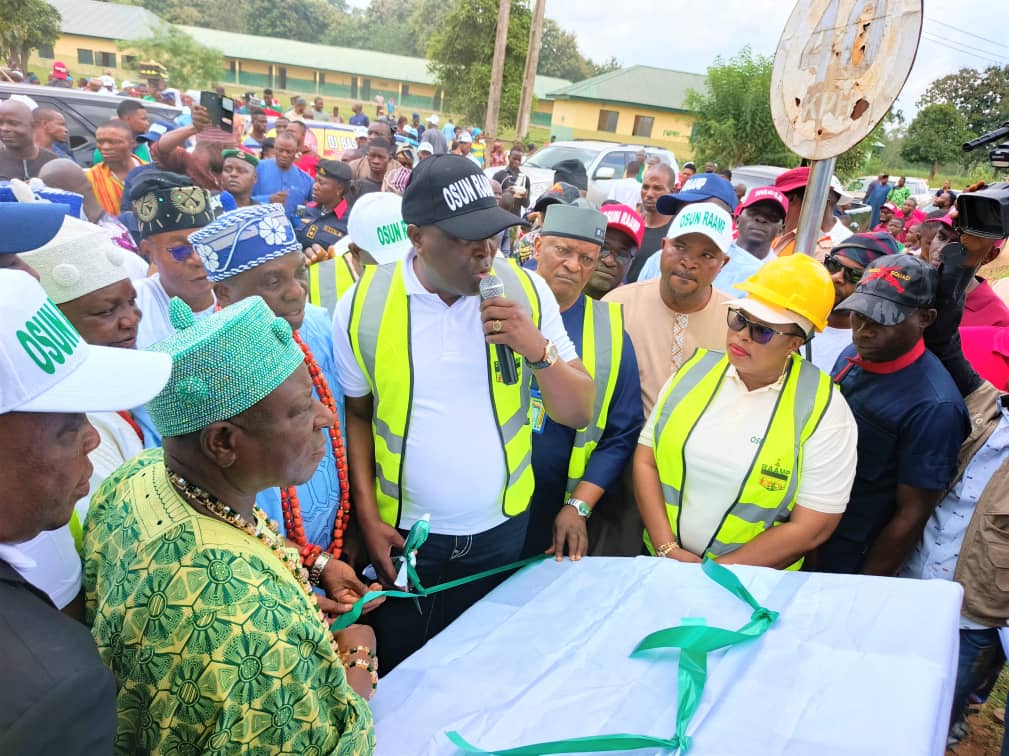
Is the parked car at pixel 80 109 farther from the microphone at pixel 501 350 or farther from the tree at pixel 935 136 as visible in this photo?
the tree at pixel 935 136

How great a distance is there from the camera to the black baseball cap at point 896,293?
98.2 inches

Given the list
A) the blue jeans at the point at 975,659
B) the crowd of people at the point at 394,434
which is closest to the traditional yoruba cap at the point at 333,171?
the crowd of people at the point at 394,434

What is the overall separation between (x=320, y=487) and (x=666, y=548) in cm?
128

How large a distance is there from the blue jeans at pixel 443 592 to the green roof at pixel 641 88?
41066 mm

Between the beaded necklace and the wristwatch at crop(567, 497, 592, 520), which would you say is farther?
the wristwatch at crop(567, 497, 592, 520)

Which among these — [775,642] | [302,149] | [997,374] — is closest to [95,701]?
[775,642]

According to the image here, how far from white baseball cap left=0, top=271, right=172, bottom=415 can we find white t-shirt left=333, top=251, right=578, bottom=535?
1127 millimetres

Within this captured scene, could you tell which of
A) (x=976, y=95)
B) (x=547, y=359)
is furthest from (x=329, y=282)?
(x=976, y=95)

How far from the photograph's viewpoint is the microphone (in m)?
2.09

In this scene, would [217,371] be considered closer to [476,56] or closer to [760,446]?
[760,446]

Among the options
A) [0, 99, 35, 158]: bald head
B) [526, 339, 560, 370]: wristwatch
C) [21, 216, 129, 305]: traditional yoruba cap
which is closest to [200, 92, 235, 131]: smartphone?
[0, 99, 35, 158]: bald head

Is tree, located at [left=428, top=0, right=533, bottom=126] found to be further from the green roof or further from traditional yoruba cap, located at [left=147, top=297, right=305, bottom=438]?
traditional yoruba cap, located at [left=147, top=297, right=305, bottom=438]

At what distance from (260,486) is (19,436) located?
0.47 meters

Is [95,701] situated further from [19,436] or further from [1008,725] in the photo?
[1008,725]
